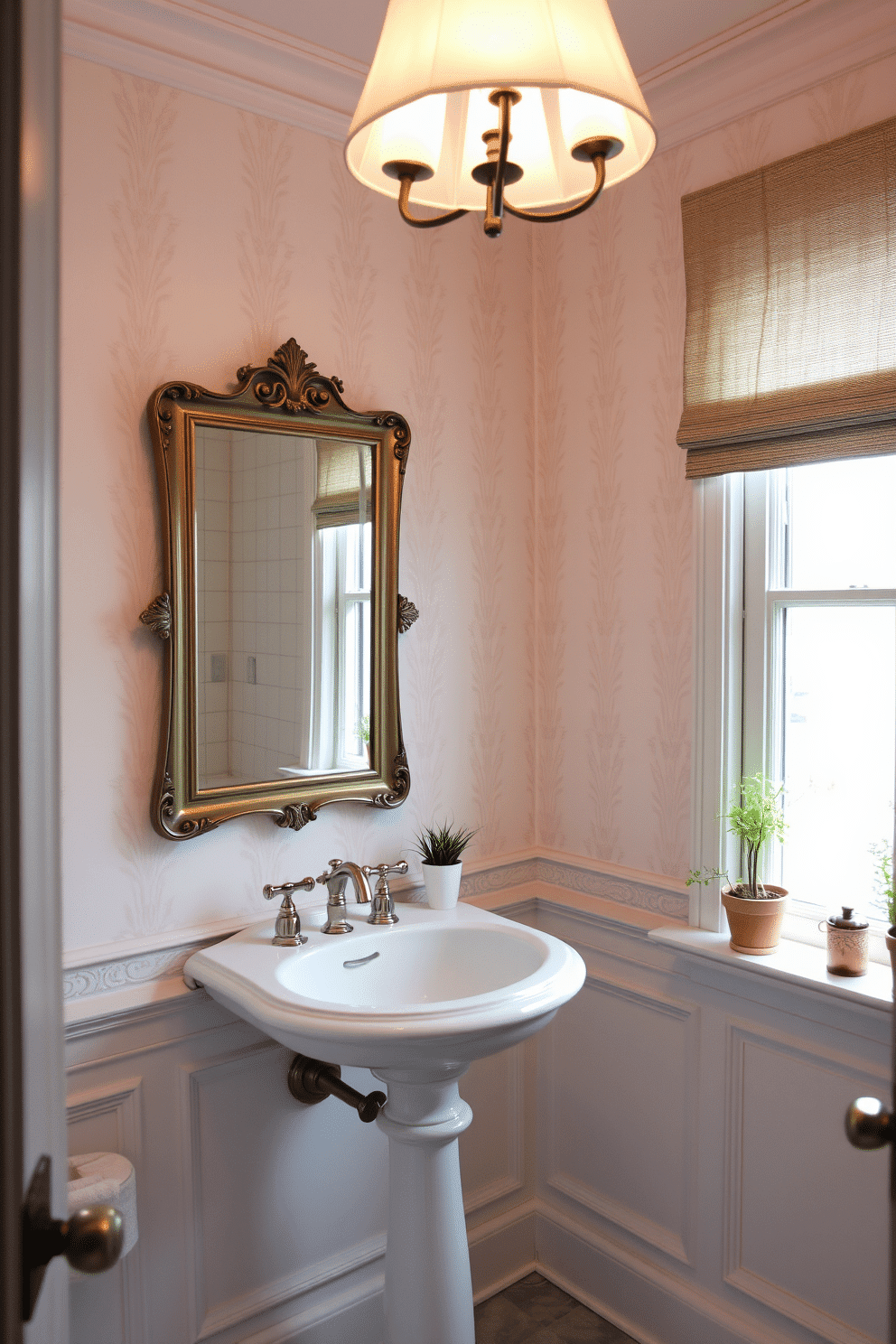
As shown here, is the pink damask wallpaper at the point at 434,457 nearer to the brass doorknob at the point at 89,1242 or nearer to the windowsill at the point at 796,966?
the windowsill at the point at 796,966

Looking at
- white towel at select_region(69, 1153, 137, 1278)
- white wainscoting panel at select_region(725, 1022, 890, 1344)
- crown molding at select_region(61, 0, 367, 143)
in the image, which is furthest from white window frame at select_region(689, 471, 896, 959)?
white towel at select_region(69, 1153, 137, 1278)

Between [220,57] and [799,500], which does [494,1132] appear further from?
[220,57]

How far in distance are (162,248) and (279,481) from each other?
0.46 m

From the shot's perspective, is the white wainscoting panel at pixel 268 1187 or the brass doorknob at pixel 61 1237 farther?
the white wainscoting panel at pixel 268 1187

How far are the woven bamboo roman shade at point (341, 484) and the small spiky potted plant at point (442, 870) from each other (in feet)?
2.28

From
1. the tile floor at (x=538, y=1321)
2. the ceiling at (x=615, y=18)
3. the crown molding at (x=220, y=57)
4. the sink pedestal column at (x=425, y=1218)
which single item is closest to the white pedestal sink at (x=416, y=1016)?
the sink pedestal column at (x=425, y=1218)

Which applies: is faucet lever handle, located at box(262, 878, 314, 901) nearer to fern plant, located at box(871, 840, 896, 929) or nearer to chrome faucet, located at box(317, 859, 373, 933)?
chrome faucet, located at box(317, 859, 373, 933)

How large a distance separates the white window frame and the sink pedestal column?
0.70 meters

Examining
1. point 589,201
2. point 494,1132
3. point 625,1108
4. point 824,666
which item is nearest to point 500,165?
point 589,201

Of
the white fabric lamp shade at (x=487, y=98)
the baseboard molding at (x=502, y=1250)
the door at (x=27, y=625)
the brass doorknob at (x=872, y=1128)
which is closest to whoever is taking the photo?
the door at (x=27, y=625)

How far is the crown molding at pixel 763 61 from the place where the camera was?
5.42 feet

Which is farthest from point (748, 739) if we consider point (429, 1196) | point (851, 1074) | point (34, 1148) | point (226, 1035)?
point (34, 1148)

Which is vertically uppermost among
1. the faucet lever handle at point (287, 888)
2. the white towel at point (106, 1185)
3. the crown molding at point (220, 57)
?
the crown molding at point (220, 57)

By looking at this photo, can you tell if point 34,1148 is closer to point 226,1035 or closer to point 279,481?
point 226,1035
